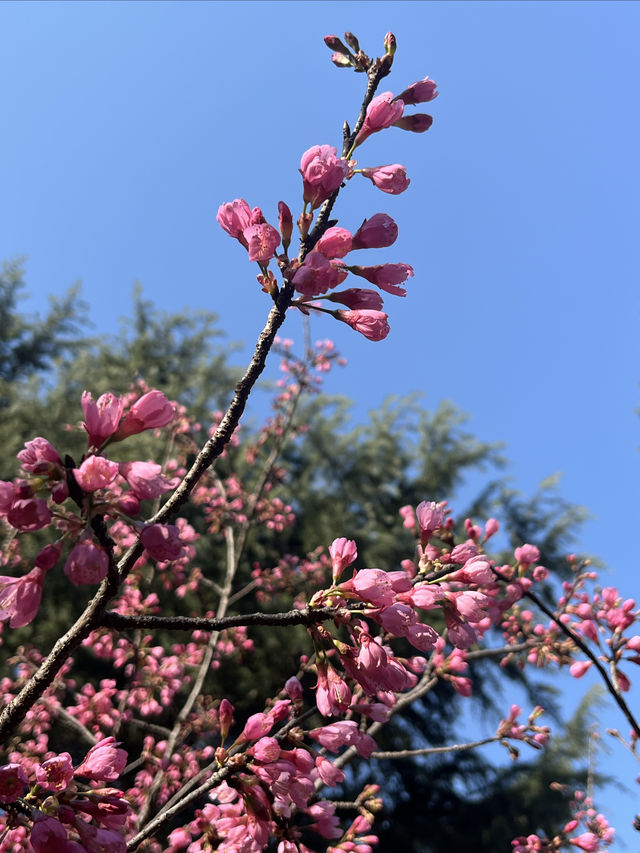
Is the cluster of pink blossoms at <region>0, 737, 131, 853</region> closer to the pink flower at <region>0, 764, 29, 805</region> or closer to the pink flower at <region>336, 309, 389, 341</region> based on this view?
the pink flower at <region>0, 764, 29, 805</region>

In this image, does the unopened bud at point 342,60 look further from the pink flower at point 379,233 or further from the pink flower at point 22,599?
the pink flower at point 22,599

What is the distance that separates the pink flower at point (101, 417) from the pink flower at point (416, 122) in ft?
3.51

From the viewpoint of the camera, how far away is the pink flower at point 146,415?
897 mm

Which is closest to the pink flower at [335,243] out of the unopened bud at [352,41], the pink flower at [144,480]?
the pink flower at [144,480]

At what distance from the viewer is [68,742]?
712cm

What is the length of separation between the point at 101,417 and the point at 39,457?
11 cm

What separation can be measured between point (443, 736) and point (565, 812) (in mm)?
2139

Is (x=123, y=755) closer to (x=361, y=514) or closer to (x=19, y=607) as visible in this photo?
(x=19, y=607)

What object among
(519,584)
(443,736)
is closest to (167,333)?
(443,736)

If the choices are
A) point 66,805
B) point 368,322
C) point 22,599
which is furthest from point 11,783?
point 368,322

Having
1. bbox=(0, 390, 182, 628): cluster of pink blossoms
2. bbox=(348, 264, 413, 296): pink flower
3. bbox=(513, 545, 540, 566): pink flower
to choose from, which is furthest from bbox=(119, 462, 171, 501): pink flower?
bbox=(513, 545, 540, 566): pink flower

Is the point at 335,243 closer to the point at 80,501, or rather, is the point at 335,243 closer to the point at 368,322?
the point at 368,322

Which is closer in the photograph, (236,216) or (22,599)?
(22,599)

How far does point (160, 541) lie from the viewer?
81 centimetres
